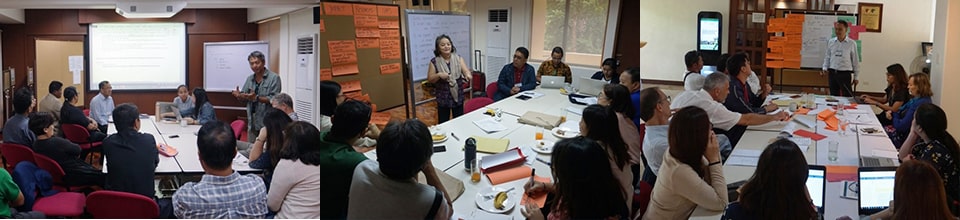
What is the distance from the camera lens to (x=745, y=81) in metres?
2.08

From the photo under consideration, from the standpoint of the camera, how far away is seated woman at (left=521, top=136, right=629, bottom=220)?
1928 mm

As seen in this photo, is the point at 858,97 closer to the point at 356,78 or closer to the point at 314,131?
the point at 356,78

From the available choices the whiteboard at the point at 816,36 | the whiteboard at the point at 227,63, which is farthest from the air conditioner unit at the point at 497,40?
the whiteboard at the point at 227,63

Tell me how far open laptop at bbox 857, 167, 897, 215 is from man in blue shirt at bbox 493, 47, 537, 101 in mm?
1154

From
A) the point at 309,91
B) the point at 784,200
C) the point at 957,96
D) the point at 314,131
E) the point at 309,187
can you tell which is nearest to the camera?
the point at 784,200

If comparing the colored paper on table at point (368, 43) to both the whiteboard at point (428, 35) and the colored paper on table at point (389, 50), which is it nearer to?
the colored paper on table at point (389, 50)

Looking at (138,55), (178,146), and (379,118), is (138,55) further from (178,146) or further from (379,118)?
(379,118)

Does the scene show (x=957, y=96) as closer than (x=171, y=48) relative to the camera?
Yes

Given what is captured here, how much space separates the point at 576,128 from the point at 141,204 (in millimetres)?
2299

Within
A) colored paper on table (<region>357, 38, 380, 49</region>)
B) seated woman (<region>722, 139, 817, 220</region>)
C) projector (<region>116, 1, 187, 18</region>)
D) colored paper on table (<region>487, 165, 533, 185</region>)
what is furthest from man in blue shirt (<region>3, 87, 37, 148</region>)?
seated woman (<region>722, 139, 817, 220</region>)

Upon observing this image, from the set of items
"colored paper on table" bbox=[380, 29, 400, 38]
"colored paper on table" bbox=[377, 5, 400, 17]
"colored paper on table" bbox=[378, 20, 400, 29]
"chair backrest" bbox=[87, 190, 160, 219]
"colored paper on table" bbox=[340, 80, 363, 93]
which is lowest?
"chair backrest" bbox=[87, 190, 160, 219]

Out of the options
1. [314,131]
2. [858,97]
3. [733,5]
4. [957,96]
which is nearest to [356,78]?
[314,131]

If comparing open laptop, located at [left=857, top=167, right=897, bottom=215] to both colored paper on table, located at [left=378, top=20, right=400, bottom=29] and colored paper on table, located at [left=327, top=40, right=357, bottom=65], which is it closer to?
colored paper on table, located at [left=378, top=20, right=400, bottom=29]

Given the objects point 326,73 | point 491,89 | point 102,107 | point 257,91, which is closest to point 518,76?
point 491,89
